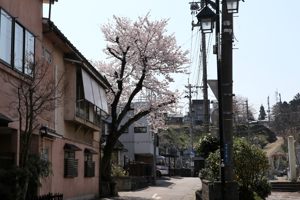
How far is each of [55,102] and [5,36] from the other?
393 centimetres

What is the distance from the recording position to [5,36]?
13953 mm

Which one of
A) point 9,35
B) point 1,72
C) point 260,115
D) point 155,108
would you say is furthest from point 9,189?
point 260,115

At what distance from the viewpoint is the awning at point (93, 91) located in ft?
74.7

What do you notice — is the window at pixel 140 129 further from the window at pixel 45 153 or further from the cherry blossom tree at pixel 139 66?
the window at pixel 45 153

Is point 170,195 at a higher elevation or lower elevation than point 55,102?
lower

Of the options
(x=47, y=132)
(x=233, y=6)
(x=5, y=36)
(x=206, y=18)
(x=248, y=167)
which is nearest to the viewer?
(x=233, y=6)

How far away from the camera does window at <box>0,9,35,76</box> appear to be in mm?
13836

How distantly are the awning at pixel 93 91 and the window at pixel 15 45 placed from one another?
254 inches

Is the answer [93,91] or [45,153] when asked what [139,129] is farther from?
[45,153]

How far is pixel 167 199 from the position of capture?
2642 centimetres

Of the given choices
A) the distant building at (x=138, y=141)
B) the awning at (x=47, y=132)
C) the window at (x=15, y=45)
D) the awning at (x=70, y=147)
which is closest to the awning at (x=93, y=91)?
the awning at (x=70, y=147)

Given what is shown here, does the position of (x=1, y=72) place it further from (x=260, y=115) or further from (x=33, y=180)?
(x=260, y=115)

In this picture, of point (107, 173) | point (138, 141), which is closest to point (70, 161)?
point (107, 173)

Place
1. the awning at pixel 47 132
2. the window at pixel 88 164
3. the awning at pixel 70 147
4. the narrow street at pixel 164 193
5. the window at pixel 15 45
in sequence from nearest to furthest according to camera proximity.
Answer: the window at pixel 15 45
the awning at pixel 47 132
the awning at pixel 70 147
the window at pixel 88 164
the narrow street at pixel 164 193
